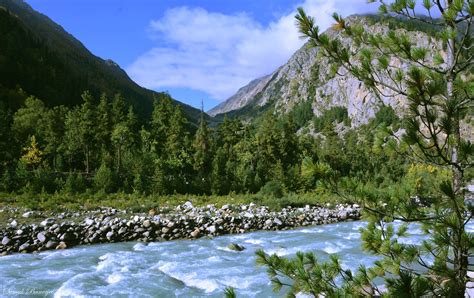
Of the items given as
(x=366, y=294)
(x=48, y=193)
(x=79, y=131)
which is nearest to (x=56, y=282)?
(x=366, y=294)

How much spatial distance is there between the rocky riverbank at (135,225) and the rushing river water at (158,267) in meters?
1.17

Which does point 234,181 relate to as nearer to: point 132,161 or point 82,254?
point 132,161

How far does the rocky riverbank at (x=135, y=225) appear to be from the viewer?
17.1 m

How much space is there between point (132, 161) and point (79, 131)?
6.18 meters

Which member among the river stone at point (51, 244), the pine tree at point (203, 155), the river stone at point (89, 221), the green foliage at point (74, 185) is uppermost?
the pine tree at point (203, 155)

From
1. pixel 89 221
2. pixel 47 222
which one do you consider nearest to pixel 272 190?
pixel 89 221

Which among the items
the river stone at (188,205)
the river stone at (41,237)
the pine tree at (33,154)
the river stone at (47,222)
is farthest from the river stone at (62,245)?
the pine tree at (33,154)

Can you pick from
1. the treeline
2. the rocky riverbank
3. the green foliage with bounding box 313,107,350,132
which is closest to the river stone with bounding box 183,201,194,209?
the rocky riverbank

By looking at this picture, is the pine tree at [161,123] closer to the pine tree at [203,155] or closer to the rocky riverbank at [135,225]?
the pine tree at [203,155]

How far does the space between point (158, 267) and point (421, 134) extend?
1154cm

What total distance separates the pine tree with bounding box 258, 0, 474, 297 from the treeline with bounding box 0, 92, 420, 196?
29.0m

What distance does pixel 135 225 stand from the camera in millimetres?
19500

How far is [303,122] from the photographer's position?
182 metres

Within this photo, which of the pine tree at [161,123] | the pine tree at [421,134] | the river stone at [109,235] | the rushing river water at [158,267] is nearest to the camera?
the pine tree at [421,134]
